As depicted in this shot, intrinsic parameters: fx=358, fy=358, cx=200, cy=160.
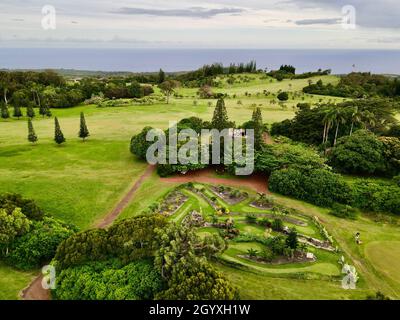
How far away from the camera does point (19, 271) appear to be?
27.6m

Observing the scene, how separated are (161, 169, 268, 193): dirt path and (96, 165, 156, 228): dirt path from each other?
300 centimetres

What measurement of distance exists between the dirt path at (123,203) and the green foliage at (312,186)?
52.2 feet

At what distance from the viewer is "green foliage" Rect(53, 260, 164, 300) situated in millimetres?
23047

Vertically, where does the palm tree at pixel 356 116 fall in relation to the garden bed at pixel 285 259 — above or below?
above

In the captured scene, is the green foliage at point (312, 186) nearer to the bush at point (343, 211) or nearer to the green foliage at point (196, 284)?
the bush at point (343, 211)

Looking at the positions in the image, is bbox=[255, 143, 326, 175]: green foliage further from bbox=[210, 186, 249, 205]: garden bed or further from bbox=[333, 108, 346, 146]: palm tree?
bbox=[333, 108, 346, 146]: palm tree

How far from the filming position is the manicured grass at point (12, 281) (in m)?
24.7

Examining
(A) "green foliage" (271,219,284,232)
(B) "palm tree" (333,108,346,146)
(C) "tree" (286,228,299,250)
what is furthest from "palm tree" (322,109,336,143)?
(C) "tree" (286,228,299,250)

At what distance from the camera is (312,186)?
39656mm

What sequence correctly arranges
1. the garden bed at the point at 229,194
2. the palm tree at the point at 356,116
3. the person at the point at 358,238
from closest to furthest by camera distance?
the person at the point at 358,238
the garden bed at the point at 229,194
the palm tree at the point at 356,116

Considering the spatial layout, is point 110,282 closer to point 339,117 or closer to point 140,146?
point 140,146

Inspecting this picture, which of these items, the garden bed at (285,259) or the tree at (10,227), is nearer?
the tree at (10,227)

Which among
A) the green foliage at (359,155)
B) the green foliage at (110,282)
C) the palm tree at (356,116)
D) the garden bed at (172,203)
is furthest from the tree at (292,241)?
the palm tree at (356,116)
